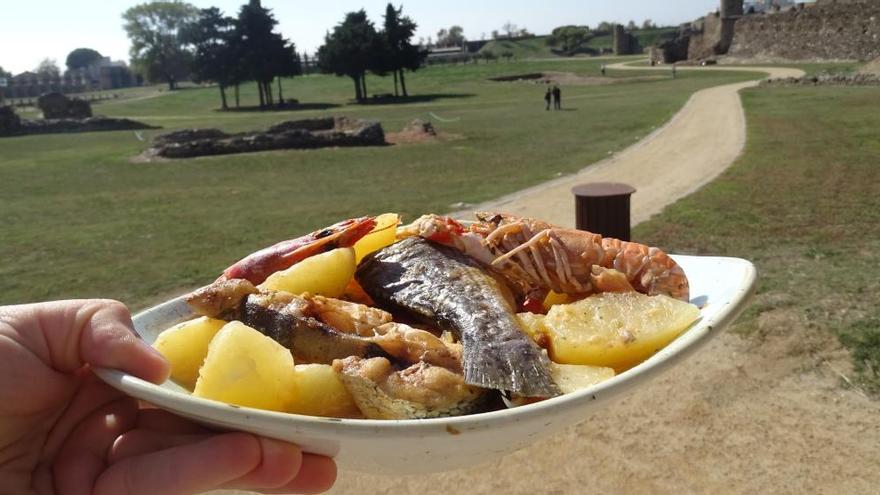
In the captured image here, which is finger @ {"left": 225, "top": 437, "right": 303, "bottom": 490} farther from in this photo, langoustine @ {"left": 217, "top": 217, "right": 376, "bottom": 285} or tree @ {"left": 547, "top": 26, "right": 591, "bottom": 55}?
tree @ {"left": 547, "top": 26, "right": 591, "bottom": 55}

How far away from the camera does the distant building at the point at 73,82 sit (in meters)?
96.5

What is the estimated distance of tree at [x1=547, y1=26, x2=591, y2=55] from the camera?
95.8m

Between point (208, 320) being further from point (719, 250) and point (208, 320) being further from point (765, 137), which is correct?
point (765, 137)

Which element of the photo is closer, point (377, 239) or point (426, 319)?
point (426, 319)

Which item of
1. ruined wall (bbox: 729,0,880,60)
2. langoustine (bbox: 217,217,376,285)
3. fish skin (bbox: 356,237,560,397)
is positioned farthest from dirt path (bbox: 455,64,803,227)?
ruined wall (bbox: 729,0,880,60)

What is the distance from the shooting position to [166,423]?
76.4 inches

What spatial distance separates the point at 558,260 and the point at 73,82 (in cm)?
12654

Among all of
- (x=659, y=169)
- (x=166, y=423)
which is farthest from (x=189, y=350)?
(x=659, y=169)

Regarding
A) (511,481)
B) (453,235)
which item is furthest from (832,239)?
(453,235)

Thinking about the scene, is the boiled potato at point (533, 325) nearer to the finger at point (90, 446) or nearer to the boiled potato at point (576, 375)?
the boiled potato at point (576, 375)

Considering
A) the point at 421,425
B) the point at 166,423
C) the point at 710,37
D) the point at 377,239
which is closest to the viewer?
the point at 421,425

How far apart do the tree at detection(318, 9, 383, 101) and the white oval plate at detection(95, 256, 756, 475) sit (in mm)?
50450

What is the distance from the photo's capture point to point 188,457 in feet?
5.20

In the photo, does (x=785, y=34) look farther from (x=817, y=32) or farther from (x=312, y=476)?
(x=312, y=476)
